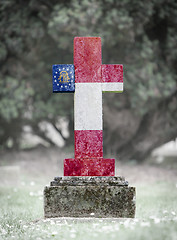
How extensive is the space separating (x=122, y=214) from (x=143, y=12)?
6.75 metres

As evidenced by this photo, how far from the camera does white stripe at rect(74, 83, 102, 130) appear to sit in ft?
15.5

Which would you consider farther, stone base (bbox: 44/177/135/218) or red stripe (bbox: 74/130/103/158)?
red stripe (bbox: 74/130/103/158)

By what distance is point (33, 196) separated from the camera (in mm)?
6840

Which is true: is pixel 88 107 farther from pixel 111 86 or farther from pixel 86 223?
pixel 86 223

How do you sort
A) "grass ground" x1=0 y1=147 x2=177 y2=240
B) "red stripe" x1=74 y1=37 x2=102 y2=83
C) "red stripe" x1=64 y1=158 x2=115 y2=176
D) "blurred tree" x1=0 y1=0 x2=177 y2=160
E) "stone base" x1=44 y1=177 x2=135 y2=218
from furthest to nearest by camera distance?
"blurred tree" x1=0 y1=0 x2=177 y2=160 < "red stripe" x1=74 y1=37 x2=102 y2=83 < "red stripe" x1=64 y1=158 x2=115 y2=176 < "stone base" x1=44 y1=177 x2=135 y2=218 < "grass ground" x1=0 y1=147 x2=177 y2=240

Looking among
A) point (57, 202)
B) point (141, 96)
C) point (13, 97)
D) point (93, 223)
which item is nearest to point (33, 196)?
point (57, 202)

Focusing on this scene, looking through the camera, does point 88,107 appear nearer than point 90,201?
No

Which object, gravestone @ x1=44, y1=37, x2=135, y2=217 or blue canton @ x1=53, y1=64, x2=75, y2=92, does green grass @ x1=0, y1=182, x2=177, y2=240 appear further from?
blue canton @ x1=53, y1=64, x2=75, y2=92

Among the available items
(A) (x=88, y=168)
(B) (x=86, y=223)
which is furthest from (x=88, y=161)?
(B) (x=86, y=223)

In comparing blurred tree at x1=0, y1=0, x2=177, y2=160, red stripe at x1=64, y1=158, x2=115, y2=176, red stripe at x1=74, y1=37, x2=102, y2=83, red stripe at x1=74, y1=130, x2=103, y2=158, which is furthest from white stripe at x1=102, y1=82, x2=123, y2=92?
blurred tree at x1=0, y1=0, x2=177, y2=160

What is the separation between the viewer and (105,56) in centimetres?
1031

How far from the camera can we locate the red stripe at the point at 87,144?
4.70m

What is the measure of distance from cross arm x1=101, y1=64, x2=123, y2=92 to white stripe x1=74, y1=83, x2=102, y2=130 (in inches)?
4.2

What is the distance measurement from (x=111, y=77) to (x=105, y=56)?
5666 mm
